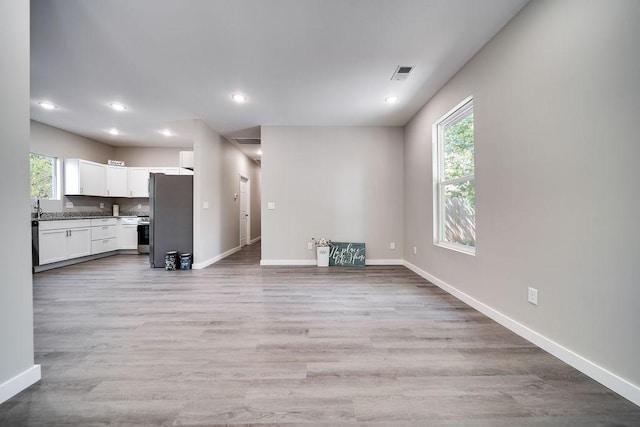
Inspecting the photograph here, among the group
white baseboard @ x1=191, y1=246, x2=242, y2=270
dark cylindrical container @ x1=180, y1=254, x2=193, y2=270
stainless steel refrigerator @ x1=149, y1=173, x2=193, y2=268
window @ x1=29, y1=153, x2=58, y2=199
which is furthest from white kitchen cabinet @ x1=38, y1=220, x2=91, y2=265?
white baseboard @ x1=191, y1=246, x2=242, y2=270

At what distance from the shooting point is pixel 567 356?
1.66 metres

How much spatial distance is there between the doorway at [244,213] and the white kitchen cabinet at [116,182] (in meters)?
2.59

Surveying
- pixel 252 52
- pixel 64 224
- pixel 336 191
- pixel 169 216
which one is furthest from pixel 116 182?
pixel 252 52

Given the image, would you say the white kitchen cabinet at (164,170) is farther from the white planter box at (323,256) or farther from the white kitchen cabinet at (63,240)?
the white planter box at (323,256)

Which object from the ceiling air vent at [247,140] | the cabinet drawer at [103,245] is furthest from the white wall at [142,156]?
the ceiling air vent at [247,140]

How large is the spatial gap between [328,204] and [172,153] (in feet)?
14.3

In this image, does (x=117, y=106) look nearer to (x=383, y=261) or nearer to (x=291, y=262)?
(x=291, y=262)

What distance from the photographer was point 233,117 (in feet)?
14.0

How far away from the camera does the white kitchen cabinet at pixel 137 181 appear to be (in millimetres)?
6074

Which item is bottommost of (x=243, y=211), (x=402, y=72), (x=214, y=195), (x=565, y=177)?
(x=243, y=211)

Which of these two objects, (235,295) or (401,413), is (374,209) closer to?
(235,295)

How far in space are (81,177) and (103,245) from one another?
1.44m

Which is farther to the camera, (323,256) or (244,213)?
(244,213)

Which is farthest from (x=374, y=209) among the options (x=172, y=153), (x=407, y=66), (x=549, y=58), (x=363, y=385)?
(x=172, y=153)
